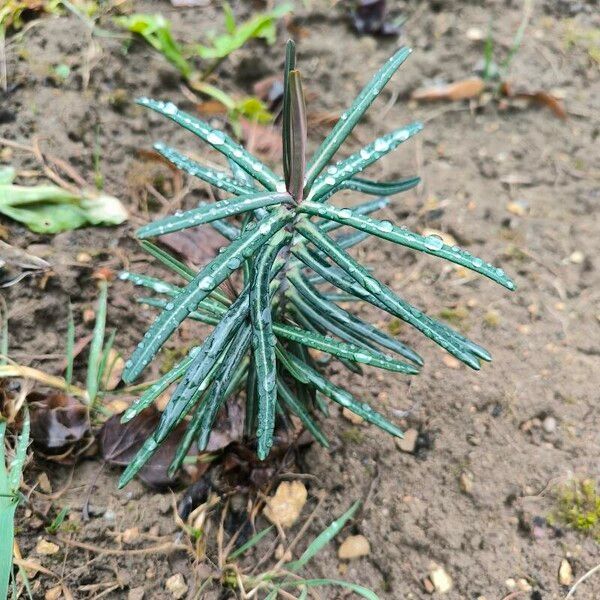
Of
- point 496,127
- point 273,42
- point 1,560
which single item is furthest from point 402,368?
point 273,42

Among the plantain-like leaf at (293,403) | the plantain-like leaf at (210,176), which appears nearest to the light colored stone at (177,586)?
the plantain-like leaf at (293,403)

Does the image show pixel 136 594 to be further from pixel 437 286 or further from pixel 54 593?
pixel 437 286

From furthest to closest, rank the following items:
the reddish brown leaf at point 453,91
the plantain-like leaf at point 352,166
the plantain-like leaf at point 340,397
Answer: the reddish brown leaf at point 453,91 < the plantain-like leaf at point 340,397 < the plantain-like leaf at point 352,166

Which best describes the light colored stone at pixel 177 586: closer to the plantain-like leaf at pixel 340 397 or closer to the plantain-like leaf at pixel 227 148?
the plantain-like leaf at pixel 340 397

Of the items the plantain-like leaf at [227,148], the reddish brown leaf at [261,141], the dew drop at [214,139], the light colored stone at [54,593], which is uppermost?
the dew drop at [214,139]

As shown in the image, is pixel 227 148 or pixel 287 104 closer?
pixel 287 104

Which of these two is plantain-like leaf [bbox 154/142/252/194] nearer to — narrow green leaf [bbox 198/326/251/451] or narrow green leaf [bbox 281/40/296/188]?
narrow green leaf [bbox 281/40/296/188]

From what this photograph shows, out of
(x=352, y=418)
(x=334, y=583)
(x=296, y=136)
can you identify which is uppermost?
(x=296, y=136)

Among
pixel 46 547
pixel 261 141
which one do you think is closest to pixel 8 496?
pixel 46 547
